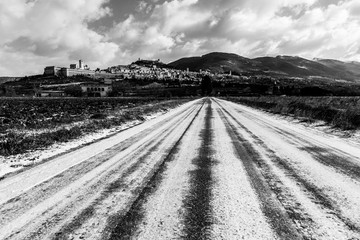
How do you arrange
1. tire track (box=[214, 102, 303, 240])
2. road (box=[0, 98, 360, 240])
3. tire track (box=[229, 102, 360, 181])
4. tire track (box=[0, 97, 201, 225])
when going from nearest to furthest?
tire track (box=[214, 102, 303, 240]) < road (box=[0, 98, 360, 240]) < tire track (box=[0, 97, 201, 225]) < tire track (box=[229, 102, 360, 181])

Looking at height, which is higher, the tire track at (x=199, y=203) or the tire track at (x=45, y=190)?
the tire track at (x=199, y=203)

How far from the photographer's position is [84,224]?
11.3 ft

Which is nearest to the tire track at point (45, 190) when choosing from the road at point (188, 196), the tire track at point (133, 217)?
the road at point (188, 196)

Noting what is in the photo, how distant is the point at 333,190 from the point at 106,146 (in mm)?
7592

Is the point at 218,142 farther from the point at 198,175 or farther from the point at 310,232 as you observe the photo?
the point at 310,232

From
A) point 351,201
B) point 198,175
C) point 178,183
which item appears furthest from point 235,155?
point 351,201

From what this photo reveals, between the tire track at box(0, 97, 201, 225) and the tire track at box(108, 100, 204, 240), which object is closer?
the tire track at box(108, 100, 204, 240)

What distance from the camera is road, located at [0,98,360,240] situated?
3.26m

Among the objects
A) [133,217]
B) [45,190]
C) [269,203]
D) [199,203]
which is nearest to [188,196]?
[199,203]

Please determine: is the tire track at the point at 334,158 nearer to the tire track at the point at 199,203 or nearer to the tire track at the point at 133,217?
the tire track at the point at 199,203

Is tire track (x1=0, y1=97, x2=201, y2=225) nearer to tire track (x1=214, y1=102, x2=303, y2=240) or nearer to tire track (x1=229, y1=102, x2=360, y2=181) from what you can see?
tire track (x1=214, y1=102, x2=303, y2=240)

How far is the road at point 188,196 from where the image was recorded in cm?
326

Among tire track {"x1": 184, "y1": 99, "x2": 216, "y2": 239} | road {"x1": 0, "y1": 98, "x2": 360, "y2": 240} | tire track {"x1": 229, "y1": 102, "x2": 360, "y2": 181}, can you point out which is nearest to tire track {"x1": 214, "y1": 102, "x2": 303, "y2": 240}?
road {"x1": 0, "y1": 98, "x2": 360, "y2": 240}

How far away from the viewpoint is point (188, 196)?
437 centimetres
